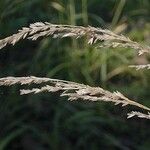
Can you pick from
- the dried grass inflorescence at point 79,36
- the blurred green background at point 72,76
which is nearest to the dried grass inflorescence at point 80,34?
the dried grass inflorescence at point 79,36

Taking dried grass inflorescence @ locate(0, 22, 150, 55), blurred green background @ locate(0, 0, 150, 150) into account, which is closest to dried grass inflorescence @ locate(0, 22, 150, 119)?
dried grass inflorescence @ locate(0, 22, 150, 55)

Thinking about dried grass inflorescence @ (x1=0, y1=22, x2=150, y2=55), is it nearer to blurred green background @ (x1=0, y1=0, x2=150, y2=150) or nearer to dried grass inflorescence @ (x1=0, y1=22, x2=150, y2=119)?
dried grass inflorescence @ (x1=0, y1=22, x2=150, y2=119)

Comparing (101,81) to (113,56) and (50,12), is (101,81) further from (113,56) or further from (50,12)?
(50,12)

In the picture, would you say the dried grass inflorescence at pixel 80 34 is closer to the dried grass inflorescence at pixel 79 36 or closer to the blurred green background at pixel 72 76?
the dried grass inflorescence at pixel 79 36

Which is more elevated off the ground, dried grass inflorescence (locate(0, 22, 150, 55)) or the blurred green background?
dried grass inflorescence (locate(0, 22, 150, 55))

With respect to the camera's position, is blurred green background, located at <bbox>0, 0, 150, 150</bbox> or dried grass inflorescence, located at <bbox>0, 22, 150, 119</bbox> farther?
blurred green background, located at <bbox>0, 0, 150, 150</bbox>

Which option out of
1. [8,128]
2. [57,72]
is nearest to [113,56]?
[57,72]

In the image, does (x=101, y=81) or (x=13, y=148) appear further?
(x=101, y=81)

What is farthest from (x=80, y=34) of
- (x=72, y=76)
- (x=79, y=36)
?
(x=72, y=76)
